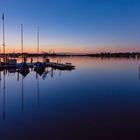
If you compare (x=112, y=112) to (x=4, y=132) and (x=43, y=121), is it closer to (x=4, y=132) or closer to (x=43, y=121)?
(x=43, y=121)

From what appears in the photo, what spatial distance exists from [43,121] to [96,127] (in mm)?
2955

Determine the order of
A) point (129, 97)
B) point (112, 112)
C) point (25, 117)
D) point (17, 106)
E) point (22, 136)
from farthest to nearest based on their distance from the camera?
point (129, 97), point (17, 106), point (112, 112), point (25, 117), point (22, 136)

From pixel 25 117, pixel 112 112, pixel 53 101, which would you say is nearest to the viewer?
pixel 25 117

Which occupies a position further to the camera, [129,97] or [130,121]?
[129,97]

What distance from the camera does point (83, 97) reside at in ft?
69.7

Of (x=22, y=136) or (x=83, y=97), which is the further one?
(x=83, y=97)

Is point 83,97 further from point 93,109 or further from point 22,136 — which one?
point 22,136

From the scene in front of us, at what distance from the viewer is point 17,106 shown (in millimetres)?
17828

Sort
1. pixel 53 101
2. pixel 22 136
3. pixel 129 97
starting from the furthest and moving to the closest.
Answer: pixel 129 97, pixel 53 101, pixel 22 136

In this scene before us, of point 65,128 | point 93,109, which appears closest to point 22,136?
point 65,128

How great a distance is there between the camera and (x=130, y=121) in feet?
44.9

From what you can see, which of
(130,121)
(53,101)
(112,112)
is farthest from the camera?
(53,101)

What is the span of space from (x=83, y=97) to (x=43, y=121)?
7.88 metres

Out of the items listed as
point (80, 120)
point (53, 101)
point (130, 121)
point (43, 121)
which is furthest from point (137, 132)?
point (53, 101)
